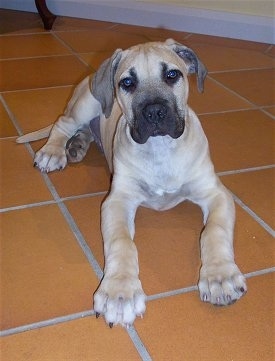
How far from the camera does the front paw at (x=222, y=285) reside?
1.79 metres

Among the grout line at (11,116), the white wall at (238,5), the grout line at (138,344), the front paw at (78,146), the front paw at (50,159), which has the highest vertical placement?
the grout line at (138,344)

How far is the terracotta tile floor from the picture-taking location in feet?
5.53

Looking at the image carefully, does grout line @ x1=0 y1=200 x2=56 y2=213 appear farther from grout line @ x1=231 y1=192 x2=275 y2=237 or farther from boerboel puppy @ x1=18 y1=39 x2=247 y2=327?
grout line @ x1=231 y1=192 x2=275 y2=237

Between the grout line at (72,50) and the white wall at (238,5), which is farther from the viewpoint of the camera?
the white wall at (238,5)

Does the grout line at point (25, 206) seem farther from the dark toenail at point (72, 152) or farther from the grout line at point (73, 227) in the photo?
the dark toenail at point (72, 152)

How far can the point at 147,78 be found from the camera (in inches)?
83.7

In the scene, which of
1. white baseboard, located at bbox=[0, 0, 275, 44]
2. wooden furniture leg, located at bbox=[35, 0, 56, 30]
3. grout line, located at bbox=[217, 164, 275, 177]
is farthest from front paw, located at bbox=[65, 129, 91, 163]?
wooden furniture leg, located at bbox=[35, 0, 56, 30]

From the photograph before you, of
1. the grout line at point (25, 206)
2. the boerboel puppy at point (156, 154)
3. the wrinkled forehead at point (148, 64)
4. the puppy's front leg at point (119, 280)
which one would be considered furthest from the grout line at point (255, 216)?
the grout line at point (25, 206)

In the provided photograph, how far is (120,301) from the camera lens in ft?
5.71

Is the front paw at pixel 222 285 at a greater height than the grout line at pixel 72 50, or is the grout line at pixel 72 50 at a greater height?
the front paw at pixel 222 285

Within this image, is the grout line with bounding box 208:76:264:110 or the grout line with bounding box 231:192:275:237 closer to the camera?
the grout line with bounding box 231:192:275:237

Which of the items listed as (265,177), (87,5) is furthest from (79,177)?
(87,5)

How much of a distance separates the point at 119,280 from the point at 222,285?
350 millimetres

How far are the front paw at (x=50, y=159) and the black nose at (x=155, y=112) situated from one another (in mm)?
828
